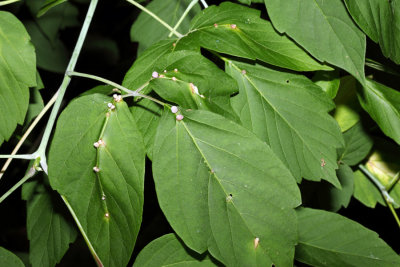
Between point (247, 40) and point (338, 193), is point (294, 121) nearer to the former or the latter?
point (247, 40)

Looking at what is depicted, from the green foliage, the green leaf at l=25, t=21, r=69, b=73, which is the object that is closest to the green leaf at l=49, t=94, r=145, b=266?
the green foliage

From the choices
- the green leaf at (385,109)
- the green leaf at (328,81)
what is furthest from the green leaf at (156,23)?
the green leaf at (385,109)

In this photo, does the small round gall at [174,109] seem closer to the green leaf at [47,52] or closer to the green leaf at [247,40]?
the green leaf at [247,40]

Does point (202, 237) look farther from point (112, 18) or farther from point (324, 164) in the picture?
point (112, 18)

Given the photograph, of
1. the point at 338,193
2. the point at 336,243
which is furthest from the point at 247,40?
the point at 338,193

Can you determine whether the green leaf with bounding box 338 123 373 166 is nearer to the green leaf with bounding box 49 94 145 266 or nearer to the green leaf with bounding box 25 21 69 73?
the green leaf with bounding box 49 94 145 266
